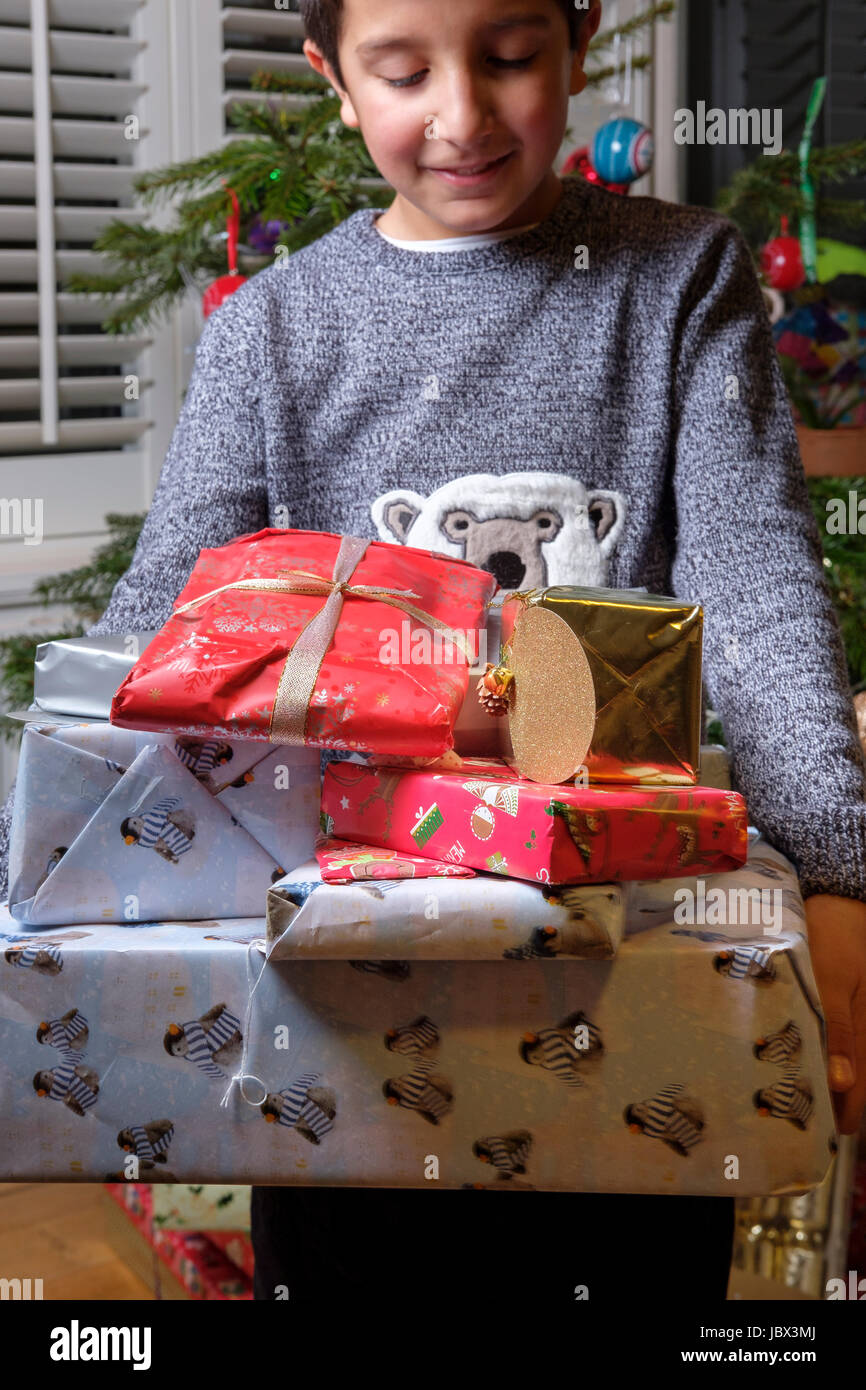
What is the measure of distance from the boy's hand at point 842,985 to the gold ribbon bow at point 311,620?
0.25 meters

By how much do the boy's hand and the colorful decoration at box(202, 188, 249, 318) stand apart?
959 mm

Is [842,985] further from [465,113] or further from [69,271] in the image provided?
[69,271]

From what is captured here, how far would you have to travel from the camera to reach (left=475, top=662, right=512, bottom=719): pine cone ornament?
0.64 meters

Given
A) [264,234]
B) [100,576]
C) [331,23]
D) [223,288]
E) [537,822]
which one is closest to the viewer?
[537,822]

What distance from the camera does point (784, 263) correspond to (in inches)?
58.4

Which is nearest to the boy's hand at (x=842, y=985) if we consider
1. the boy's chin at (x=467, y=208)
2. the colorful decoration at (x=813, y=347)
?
the boy's chin at (x=467, y=208)

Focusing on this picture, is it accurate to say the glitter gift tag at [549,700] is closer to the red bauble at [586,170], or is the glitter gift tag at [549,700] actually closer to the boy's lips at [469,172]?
the boy's lips at [469,172]

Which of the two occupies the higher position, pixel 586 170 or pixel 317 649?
pixel 586 170

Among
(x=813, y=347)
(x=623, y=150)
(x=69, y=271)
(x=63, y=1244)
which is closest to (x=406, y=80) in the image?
(x=623, y=150)

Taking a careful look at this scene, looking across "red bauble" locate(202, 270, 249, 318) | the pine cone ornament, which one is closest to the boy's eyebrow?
the pine cone ornament

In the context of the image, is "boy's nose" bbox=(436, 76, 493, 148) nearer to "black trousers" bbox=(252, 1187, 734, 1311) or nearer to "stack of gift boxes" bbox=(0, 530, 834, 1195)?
"stack of gift boxes" bbox=(0, 530, 834, 1195)

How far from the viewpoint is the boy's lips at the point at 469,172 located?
77 centimetres

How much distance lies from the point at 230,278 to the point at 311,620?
83cm
